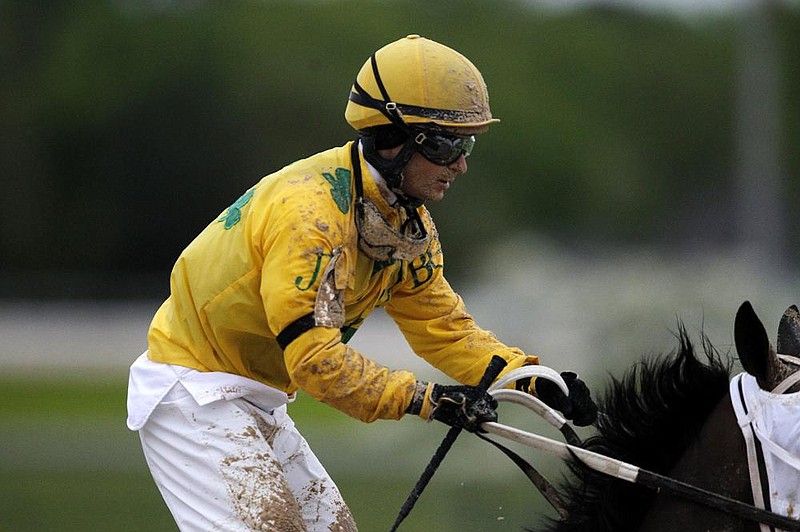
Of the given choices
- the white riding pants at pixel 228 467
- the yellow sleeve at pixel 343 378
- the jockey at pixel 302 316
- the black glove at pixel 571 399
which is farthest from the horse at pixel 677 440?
the white riding pants at pixel 228 467

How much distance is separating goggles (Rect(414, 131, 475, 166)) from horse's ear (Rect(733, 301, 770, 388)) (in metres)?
1.22

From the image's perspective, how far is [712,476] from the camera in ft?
11.6

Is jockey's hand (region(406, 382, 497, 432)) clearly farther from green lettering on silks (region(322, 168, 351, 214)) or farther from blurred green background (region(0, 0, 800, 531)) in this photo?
blurred green background (region(0, 0, 800, 531))

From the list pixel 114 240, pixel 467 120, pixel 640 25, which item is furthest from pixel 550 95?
pixel 467 120

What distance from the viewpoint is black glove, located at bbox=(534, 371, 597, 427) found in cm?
423

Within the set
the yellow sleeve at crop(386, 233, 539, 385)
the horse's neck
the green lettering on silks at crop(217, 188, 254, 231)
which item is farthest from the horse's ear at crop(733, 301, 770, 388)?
the green lettering on silks at crop(217, 188, 254, 231)

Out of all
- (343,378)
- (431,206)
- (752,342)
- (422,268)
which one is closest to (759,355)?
(752,342)

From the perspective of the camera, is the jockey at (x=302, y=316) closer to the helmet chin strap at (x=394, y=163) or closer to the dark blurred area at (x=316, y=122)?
the helmet chin strap at (x=394, y=163)

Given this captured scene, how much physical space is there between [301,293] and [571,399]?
988 millimetres

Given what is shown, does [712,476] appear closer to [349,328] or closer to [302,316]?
[302,316]

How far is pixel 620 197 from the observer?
38.2m

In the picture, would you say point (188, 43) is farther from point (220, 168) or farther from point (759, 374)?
point (759, 374)

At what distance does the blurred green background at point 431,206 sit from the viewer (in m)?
11.3

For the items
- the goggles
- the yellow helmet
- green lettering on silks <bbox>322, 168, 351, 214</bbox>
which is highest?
the yellow helmet
